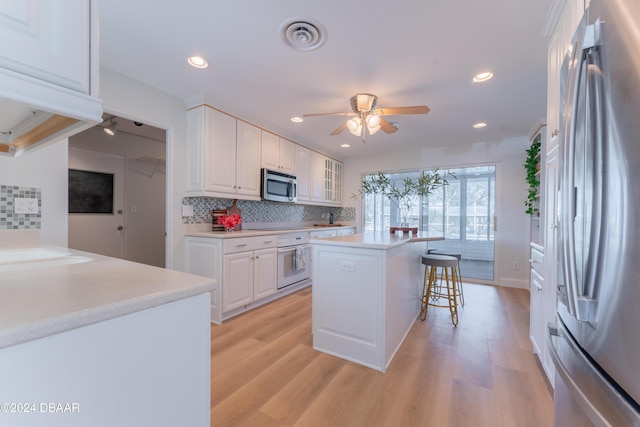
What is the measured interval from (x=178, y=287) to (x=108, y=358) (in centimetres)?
21

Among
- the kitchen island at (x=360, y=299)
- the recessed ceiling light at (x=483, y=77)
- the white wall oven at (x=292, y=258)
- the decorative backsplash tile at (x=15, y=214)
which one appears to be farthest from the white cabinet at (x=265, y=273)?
the recessed ceiling light at (x=483, y=77)

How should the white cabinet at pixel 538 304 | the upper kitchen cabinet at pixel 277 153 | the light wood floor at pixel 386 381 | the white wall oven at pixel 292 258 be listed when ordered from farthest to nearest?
the upper kitchen cabinet at pixel 277 153, the white wall oven at pixel 292 258, the white cabinet at pixel 538 304, the light wood floor at pixel 386 381

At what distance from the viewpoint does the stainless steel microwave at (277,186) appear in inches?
137

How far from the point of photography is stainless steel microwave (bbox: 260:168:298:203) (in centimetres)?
348

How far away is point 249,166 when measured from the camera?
3293 millimetres

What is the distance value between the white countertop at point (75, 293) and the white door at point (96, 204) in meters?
3.33

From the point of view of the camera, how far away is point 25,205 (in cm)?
175

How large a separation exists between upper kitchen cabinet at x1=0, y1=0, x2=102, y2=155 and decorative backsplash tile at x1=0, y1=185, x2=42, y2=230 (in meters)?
1.47

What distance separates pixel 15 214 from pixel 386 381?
8.78ft

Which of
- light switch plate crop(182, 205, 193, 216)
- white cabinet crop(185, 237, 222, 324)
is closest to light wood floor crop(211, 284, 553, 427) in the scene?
white cabinet crop(185, 237, 222, 324)

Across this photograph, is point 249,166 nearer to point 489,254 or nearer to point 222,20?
point 222,20

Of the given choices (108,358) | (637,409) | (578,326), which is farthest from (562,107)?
(108,358)

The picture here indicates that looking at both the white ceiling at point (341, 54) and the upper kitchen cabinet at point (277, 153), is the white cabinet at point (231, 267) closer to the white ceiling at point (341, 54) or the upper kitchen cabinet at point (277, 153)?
the upper kitchen cabinet at point (277, 153)

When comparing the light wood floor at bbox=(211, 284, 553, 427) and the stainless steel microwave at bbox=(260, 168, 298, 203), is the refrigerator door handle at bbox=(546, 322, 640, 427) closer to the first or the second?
the light wood floor at bbox=(211, 284, 553, 427)
